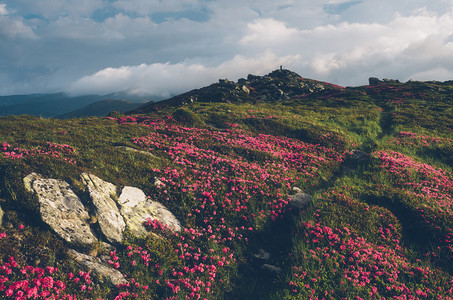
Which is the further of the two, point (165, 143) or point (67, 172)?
point (165, 143)

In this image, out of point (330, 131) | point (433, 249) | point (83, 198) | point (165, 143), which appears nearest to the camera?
point (83, 198)

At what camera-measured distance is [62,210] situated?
7.68 metres

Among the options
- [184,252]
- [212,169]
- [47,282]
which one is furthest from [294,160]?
[47,282]

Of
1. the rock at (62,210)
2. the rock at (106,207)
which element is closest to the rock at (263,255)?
the rock at (106,207)

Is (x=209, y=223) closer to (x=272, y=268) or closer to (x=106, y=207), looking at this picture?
(x=272, y=268)

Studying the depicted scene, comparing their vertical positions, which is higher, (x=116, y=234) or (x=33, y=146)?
(x=33, y=146)

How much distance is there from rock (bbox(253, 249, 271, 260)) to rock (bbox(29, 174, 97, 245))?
5369 millimetres

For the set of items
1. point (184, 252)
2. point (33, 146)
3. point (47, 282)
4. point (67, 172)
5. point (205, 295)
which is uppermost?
point (33, 146)

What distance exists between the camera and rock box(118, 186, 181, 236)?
28.2 ft

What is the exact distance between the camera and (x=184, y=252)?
8.50 meters

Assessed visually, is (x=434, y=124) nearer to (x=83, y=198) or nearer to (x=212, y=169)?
(x=212, y=169)

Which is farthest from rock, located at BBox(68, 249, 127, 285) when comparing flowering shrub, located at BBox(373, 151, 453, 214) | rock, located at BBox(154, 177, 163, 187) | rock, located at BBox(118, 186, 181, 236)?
flowering shrub, located at BBox(373, 151, 453, 214)

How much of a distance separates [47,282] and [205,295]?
13.0 feet

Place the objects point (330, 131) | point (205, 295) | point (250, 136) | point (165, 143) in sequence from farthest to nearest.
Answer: point (330, 131)
point (250, 136)
point (165, 143)
point (205, 295)
